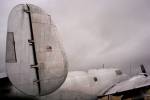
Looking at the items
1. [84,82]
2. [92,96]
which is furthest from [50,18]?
[92,96]

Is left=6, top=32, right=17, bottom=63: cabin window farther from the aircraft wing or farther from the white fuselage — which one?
the aircraft wing

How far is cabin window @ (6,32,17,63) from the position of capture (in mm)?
7270

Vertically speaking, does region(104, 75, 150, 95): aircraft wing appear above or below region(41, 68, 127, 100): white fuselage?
below

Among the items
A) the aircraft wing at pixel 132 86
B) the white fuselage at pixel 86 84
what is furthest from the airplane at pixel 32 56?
the aircraft wing at pixel 132 86

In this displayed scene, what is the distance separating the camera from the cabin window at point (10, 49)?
7.27 meters

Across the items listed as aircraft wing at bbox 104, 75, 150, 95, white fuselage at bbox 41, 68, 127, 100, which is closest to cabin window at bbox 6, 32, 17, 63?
white fuselage at bbox 41, 68, 127, 100

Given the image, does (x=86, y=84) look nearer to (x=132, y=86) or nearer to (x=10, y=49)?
(x=132, y=86)

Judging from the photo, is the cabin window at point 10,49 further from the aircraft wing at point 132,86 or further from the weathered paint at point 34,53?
the aircraft wing at point 132,86

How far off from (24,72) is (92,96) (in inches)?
251

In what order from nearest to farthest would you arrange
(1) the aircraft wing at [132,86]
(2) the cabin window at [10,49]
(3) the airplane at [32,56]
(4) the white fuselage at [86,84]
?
(3) the airplane at [32,56] → (2) the cabin window at [10,49] → (4) the white fuselage at [86,84] → (1) the aircraft wing at [132,86]

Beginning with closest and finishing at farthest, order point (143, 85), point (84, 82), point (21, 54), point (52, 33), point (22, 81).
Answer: point (22, 81), point (21, 54), point (52, 33), point (84, 82), point (143, 85)

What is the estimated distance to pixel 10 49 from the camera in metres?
7.38

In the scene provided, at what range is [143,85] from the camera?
13766 mm

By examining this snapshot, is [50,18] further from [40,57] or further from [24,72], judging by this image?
[24,72]
